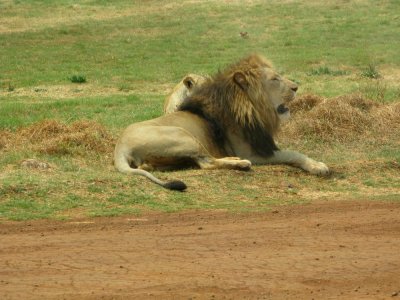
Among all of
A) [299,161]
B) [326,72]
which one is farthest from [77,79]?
[299,161]

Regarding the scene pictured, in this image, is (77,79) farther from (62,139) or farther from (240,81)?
(240,81)

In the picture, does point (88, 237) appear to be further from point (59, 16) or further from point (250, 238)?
point (59, 16)

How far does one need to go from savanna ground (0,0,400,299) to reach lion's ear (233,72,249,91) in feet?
3.18

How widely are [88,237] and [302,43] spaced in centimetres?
1665

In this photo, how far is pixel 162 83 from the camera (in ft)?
64.0

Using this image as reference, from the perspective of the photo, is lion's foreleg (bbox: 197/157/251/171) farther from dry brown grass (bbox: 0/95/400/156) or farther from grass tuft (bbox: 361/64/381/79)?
grass tuft (bbox: 361/64/381/79)

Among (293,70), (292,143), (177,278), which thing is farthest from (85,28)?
(177,278)

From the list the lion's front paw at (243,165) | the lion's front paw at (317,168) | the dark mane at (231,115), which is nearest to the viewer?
the lion's front paw at (243,165)

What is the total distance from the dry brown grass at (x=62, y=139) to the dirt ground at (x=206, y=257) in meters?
3.02

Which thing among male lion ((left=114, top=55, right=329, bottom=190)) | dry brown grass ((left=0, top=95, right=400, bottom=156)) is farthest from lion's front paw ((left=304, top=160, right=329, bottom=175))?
dry brown grass ((left=0, top=95, right=400, bottom=156))

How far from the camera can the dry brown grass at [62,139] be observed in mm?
11781

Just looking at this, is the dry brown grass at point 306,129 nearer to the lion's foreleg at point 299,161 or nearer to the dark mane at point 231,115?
the dark mane at point 231,115

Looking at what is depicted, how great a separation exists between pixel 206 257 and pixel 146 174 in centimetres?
334

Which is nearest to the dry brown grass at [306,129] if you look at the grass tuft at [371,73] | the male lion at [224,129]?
the male lion at [224,129]
